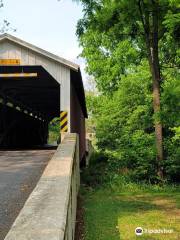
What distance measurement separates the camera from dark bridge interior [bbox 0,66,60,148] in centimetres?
1658

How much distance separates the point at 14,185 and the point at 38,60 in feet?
25.6

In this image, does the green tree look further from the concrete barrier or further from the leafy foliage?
the concrete barrier

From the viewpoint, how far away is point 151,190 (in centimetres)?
1156

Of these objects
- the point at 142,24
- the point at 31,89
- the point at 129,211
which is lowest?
the point at 129,211

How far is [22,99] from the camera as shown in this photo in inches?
1003

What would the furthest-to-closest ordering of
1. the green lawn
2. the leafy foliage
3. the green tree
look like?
the green tree
the leafy foliage
the green lawn

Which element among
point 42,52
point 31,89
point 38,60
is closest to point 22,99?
point 31,89

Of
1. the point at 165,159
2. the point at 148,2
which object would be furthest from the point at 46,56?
the point at 165,159

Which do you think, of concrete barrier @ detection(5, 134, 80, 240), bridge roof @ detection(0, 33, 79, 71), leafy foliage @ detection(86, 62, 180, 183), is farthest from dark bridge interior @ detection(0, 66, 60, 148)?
concrete barrier @ detection(5, 134, 80, 240)

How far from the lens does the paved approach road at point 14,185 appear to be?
460 centimetres

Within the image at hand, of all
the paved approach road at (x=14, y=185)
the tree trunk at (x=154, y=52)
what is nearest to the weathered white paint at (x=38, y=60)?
the tree trunk at (x=154, y=52)

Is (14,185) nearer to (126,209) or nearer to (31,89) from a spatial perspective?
(126,209)

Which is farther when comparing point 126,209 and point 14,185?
point 126,209

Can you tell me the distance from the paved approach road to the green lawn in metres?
1.35
